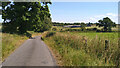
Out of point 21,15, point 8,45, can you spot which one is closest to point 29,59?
point 8,45

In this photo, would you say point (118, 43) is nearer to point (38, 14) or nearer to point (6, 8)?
point (38, 14)

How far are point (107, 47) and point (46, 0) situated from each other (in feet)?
104

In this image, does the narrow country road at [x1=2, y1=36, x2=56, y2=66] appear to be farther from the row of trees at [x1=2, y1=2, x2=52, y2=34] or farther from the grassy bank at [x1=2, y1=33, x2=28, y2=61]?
the row of trees at [x1=2, y1=2, x2=52, y2=34]

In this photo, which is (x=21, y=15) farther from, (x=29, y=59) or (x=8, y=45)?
(x=29, y=59)

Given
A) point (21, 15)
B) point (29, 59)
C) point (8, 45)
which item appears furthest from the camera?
point (21, 15)

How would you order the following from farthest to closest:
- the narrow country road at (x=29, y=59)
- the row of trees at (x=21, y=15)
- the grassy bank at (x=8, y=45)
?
1. the row of trees at (x=21, y=15)
2. the grassy bank at (x=8, y=45)
3. the narrow country road at (x=29, y=59)

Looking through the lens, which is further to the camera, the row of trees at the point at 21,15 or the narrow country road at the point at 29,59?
A: the row of trees at the point at 21,15

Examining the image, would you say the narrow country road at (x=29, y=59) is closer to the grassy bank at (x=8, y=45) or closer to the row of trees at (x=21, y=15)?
the grassy bank at (x=8, y=45)

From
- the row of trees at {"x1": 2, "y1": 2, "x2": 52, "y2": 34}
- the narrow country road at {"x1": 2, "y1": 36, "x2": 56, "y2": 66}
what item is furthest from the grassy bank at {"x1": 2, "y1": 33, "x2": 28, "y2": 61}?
the row of trees at {"x1": 2, "y1": 2, "x2": 52, "y2": 34}

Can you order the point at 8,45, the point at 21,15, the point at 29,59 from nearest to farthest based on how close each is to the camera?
the point at 29,59 < the point at 8,45 < the point at 21,15

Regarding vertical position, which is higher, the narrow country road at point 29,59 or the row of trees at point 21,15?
the row of trees at point 21,15

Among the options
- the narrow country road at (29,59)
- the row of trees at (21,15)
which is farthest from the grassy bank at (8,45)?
the row of trees at (21,15)

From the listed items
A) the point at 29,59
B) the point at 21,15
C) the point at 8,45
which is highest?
the point at 21,15

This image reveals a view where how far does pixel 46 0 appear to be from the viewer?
121 feet
